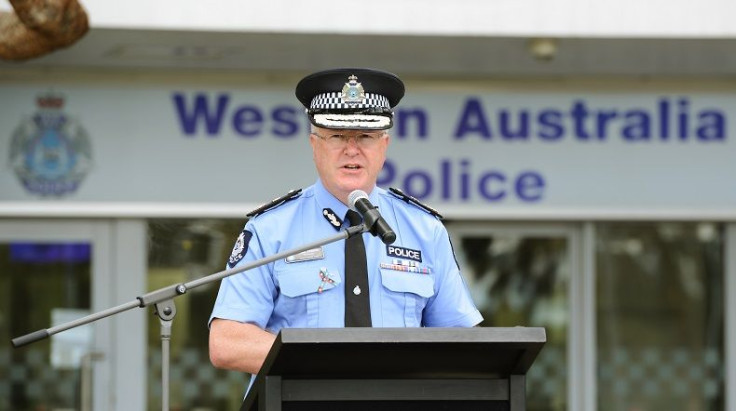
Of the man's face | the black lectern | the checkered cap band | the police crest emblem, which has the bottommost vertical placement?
the black lectern

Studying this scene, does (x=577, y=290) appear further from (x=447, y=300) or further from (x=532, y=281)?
(x=447, y=300)

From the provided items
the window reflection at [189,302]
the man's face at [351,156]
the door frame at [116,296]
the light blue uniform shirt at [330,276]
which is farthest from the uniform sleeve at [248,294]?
the door frame at [116,296]

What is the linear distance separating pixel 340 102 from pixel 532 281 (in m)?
5.01

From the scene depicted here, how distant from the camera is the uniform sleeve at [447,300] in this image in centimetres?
333

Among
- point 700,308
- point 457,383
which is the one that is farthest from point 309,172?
point 457,383

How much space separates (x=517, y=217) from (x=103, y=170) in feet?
7.52

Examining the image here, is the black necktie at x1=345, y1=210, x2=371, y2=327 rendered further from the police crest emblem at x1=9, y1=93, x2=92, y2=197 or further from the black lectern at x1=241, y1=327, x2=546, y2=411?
the police crest emblem at x1=9, y1=93, x2=92, y2=197

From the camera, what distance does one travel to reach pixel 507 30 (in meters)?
6.92

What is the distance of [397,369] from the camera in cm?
267

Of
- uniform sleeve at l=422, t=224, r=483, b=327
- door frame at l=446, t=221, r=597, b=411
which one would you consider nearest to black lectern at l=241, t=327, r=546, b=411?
uniform sleeve at l=422, t=224, r=483, b=327

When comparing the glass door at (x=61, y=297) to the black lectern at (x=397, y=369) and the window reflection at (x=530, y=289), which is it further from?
the black lectern at (x=397, y=369)

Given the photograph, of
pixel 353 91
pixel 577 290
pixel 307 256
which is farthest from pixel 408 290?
pixel 577 290

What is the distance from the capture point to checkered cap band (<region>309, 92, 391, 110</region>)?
10.7 ft

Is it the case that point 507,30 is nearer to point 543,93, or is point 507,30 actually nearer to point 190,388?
point 543,93
